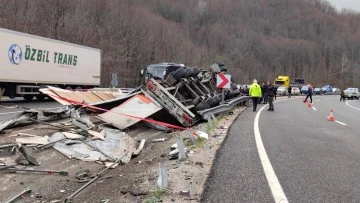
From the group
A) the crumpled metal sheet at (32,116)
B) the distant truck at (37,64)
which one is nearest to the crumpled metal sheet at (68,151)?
the crumpled metal sheet at (32,116)

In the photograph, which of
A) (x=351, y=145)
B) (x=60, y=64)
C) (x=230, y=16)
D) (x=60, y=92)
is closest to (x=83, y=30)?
(x=60, y=64)

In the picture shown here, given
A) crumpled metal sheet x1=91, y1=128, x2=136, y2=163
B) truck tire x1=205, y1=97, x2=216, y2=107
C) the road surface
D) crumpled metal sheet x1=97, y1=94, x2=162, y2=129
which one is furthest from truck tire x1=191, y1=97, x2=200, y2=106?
the road surface

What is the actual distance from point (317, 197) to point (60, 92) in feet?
33.4

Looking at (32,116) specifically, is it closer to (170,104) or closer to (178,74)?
(170,104)

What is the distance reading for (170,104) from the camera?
1353 cm

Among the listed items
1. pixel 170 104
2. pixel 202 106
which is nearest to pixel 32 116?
pixel 170 104

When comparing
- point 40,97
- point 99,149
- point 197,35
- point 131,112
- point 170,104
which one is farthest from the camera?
point 197,35

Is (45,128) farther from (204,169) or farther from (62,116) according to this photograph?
(204,169)

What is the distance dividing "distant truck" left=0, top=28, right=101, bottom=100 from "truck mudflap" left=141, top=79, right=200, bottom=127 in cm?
1174

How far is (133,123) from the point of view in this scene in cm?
1268

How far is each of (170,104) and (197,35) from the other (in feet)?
329

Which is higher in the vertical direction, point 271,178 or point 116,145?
point 271,178

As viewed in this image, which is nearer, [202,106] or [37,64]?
[202,106]

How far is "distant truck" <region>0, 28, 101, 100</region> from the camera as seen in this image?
22781 mm
